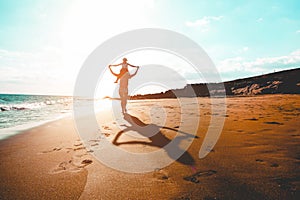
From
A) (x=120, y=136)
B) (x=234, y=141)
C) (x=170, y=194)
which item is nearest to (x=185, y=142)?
(x=234, y=141)

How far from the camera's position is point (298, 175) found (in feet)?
8.13

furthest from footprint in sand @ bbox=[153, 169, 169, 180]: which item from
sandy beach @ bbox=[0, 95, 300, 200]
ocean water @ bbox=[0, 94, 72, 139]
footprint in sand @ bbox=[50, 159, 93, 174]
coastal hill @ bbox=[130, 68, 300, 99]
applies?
coastal hill @ bbox=[130, 68, 300, 99]

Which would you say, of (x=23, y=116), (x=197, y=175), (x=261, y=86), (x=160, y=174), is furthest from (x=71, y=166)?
(x=261, y=86)

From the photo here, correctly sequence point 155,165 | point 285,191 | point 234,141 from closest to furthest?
point 285,191 → point 155,165 → point 234,141

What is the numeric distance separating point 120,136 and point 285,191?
13.5 ft

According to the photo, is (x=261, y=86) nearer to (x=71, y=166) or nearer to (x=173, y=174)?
(x=173, y=174)

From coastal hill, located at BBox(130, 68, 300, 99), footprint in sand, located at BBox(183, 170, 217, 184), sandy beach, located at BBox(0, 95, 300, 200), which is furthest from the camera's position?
coastal hill, located at BBox(130, 68, 300, 99)

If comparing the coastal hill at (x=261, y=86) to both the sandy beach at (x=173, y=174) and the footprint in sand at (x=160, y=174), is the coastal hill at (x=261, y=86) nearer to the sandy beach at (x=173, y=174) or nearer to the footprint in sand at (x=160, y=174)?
the sandy beach at (x=173, y=174)

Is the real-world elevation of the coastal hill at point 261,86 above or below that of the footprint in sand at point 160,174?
above

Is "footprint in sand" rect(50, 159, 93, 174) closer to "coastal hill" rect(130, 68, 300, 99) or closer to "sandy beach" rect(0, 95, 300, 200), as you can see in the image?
"sandy beach" rect(0, 95, 300, 200)

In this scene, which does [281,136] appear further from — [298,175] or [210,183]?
[210,183]

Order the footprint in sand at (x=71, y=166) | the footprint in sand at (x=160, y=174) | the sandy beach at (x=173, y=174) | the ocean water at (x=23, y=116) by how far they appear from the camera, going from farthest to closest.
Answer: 1. the ocean water at (x=23, y=116)
2. the footprint in sand at (x=71, y=166)
3. the footprint in sand at (x=160, y=174)
4. the sandy beach at (x=173, y=174)

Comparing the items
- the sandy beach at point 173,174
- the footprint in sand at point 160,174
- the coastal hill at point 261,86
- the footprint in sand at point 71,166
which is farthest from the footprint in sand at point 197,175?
the coastal hill at point 261,86

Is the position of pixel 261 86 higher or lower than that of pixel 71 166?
higher
